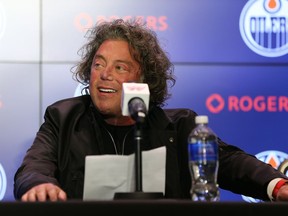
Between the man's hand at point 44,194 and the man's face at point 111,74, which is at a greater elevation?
the man's face at point 111,74

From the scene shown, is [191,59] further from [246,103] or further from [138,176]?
[138,176]

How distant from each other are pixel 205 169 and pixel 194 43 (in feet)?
3.53

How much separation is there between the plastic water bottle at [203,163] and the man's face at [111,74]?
1.40 ft

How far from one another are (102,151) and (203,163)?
48 cm

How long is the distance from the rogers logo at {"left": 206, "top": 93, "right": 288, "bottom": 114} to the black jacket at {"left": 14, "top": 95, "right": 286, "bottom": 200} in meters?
0.47

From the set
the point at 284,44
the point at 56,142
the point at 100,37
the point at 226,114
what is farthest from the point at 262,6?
the point at 56,142

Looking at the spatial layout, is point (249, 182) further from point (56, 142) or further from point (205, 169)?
point (56, 142)

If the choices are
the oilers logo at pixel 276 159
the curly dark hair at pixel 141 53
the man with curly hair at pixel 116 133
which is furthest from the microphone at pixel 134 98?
the oilers logo at pixel 276 159

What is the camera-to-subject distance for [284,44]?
9.75 feet

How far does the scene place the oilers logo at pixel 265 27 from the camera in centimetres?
296

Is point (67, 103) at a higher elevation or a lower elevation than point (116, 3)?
lower

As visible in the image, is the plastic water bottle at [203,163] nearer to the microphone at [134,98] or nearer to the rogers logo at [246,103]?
the microphone at [134,98]

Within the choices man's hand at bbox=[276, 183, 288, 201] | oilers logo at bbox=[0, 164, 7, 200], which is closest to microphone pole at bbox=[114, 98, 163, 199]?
man's hand at bbox=[276, 183, 288, 201]

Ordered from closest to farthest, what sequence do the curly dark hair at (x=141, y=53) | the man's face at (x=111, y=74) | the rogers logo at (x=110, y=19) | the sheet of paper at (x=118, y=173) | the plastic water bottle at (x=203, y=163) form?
the sheet of paper at (x=118, y=173) → the plastic water bottle at (x=203, y=163) → the man's face at (x=111, y=74) → the curly dark hair at (x=141, y=53) → the rogers logo at (x=110, y=19)
